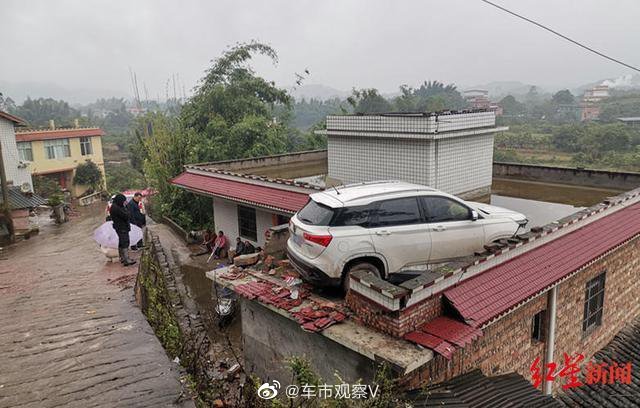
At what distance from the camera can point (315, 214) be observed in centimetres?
687

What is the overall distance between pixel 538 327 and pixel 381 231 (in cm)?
363

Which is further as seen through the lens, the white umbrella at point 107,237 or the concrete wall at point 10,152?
the concrete wall at point 10,152

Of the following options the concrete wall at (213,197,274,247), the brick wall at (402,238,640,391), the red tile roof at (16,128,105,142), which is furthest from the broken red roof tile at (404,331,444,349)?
the red tile roof at (16,128,105,142)

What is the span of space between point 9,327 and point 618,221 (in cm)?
1098

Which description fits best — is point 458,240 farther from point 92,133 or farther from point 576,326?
point 92,133

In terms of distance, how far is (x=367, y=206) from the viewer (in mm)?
6727

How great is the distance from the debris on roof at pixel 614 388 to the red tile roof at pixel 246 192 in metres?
6.69

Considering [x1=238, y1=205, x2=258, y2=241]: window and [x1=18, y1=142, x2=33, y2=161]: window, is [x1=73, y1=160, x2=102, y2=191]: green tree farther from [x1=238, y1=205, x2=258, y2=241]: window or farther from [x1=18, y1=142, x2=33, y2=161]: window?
[x1=238, y1=205, x2=258, y2=241]: window

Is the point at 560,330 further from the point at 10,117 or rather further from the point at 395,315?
the point at 10,117

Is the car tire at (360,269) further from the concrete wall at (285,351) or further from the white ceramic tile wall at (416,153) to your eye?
the white ceramic tile wall at (416,153)

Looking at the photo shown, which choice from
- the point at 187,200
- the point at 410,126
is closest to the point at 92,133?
the point at 187,200

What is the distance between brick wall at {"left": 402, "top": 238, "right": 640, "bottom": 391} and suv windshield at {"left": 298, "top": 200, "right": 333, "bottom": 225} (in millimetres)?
2330

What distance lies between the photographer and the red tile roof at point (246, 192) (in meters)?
11.7

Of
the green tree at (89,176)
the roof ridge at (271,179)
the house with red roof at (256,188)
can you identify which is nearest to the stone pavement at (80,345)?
the house with red roof at (256,188)
